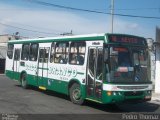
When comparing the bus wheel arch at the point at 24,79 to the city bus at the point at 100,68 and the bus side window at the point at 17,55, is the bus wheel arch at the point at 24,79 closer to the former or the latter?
the bus side window at the point at 17,55

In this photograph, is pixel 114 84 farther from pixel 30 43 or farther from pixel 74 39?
pixel 30 43

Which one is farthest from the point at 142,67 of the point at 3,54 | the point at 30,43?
the point at 3,54

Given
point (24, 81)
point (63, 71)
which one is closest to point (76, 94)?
point (63, 71)

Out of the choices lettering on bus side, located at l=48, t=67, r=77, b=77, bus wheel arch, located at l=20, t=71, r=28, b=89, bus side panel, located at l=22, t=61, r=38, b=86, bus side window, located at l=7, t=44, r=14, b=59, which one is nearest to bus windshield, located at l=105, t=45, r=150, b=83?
lettering on bus side, located at l=48, t=67, r=77, b=77

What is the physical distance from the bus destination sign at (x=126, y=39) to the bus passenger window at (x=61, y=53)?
310 centimetres

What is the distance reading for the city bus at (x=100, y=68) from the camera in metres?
13.3

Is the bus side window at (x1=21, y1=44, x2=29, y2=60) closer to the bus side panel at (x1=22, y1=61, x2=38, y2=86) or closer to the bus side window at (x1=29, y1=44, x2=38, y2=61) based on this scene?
the bus side panel at (x1=22, y1=61, x2=38, y2=86)

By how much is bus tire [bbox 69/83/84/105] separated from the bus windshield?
216 centimetres

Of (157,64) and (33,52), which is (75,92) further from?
(157,64)

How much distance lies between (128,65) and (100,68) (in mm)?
1079

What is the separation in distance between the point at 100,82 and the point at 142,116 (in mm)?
2003

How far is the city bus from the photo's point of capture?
524 inches

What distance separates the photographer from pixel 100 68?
1365 centimetres

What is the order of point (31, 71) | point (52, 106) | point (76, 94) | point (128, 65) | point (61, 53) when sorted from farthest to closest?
point (31, 71) → point (61, 53) → point (76, 94) → point (52, 106) → point (128, 65)
